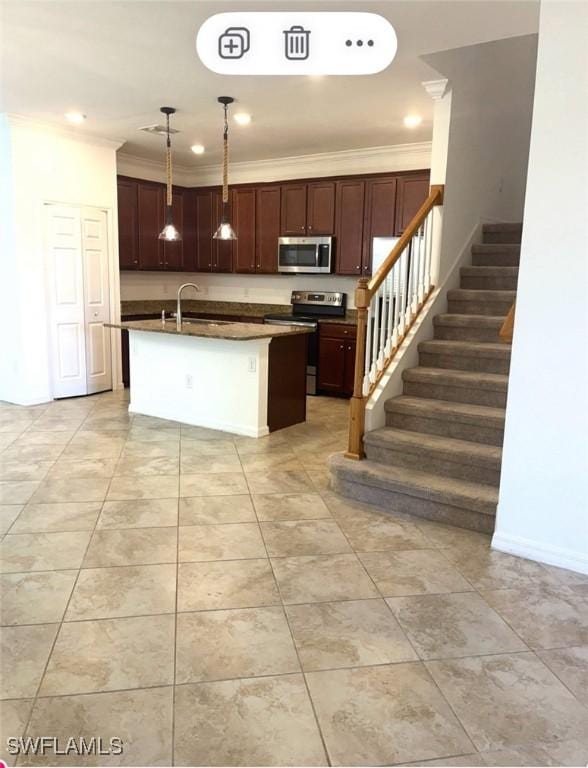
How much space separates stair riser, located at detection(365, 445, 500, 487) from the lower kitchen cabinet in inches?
107

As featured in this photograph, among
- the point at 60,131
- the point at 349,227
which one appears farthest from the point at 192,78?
the point at 349,227

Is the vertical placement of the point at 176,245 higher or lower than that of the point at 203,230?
lower

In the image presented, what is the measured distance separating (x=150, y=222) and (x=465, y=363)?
4.70 m

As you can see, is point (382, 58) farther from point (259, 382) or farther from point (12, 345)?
point (12, 345)

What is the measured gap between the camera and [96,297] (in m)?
6.42

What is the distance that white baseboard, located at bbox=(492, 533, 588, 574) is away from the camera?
2.78 metres

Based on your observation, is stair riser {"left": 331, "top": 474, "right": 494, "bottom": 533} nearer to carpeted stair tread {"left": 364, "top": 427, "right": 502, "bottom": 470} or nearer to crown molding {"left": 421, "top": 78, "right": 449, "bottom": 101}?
carpeted stair tread {"left": 364, "top": 427, "right": 502, "bottom": 470}

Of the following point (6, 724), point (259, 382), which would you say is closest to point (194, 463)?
point (259, 382)

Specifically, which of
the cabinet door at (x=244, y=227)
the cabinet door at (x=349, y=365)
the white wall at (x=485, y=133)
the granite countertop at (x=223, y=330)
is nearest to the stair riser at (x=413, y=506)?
the granite countertop at (x=223, y=330)

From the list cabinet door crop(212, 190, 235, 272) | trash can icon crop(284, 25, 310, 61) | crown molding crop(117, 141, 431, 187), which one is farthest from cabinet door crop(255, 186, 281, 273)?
trash can icon crop(284, 25, 310, 61)

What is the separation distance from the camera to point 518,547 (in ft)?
9.59

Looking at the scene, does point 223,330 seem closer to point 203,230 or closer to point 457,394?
point 457,394

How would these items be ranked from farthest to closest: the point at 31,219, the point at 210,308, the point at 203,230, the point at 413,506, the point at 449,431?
the point at 210,308, the point at 203,230, the point at 31,219, the point at 449,431, the point at 413,506

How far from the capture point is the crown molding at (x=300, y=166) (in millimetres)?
6246
